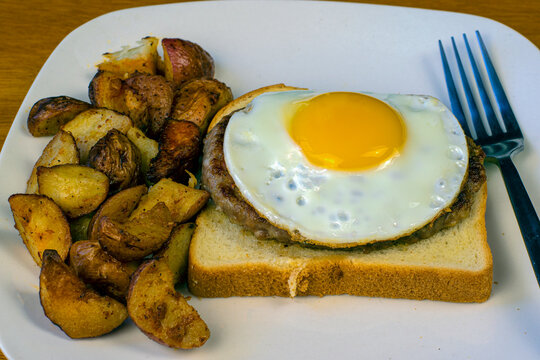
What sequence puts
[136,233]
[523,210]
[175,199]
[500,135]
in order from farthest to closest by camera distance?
[500,135], [523,210], [175,199], [136,233]

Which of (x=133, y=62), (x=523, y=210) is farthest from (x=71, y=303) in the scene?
(x=523, y=210)

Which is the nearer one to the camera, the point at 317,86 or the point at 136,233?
the point at 136,233

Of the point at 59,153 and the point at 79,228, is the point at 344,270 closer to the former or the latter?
the point at 79,228

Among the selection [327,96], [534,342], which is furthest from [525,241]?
[327,96]

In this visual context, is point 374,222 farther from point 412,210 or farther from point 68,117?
point 68,117

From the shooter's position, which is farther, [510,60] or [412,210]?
[510,60]

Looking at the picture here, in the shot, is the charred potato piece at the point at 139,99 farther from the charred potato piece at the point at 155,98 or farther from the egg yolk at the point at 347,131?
the egg yolk at the point at 347,131

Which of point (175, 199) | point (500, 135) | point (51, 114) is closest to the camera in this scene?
point (175, 199)
